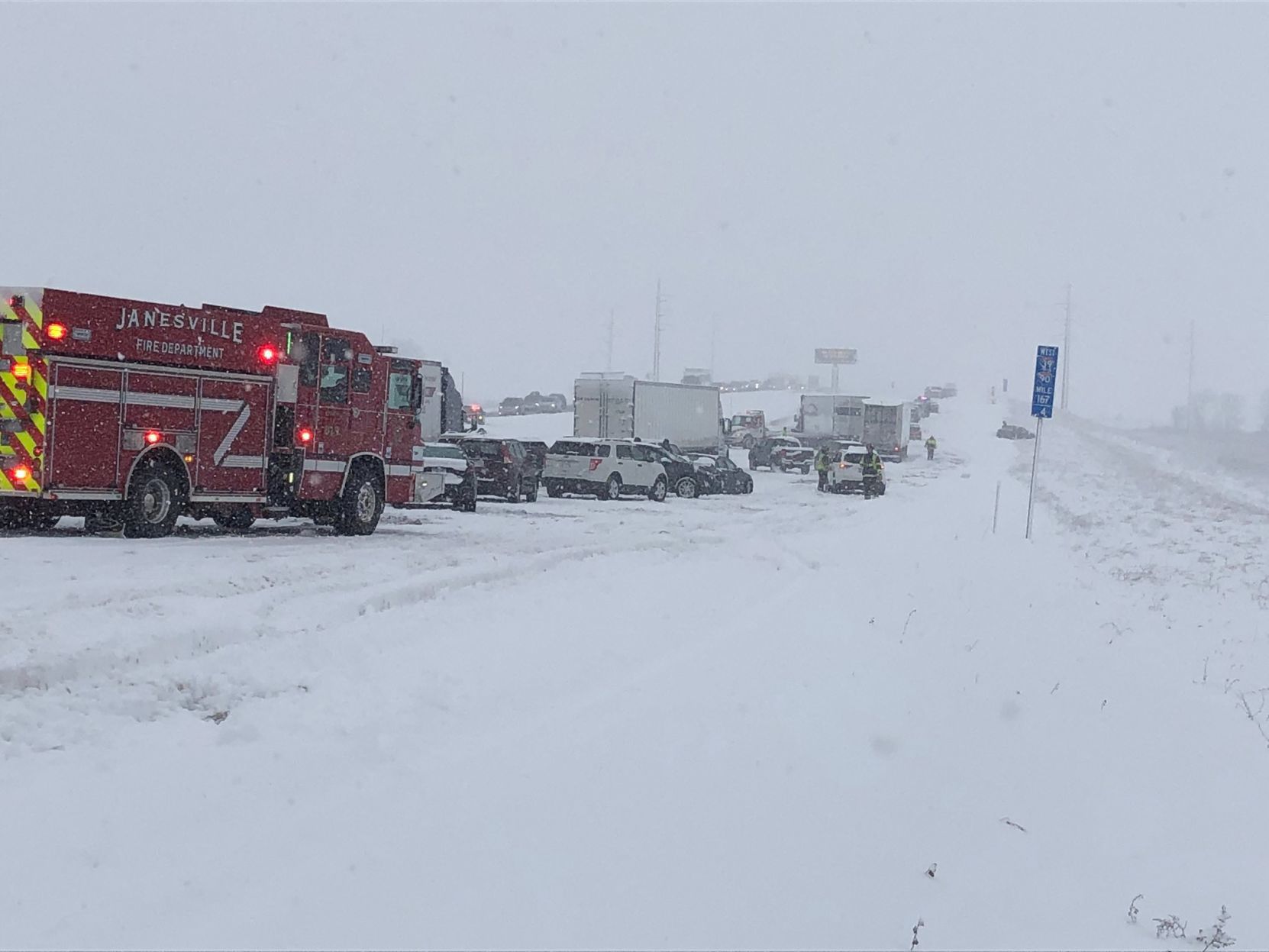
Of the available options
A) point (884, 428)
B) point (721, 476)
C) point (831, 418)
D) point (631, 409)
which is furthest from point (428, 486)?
point (831, 418)

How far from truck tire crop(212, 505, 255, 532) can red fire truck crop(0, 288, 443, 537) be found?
33 millimetres

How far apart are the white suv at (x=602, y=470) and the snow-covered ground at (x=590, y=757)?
1771 centimetres

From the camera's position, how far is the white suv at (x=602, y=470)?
113 feet

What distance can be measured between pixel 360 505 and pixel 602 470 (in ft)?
48.2

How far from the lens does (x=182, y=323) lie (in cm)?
1767

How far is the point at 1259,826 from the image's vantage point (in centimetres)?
950

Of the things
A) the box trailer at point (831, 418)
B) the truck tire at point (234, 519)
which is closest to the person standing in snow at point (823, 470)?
the box trailer at point (831, 418)

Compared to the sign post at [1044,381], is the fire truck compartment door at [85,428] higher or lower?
lower

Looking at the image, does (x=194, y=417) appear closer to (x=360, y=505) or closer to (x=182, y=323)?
(x=182, y=323)

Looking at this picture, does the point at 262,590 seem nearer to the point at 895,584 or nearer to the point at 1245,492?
the point at 895,584

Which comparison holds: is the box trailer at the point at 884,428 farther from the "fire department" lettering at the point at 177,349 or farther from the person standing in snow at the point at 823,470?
the "fire department" lettering at the point at 177,349

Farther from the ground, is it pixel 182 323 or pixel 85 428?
pixel 182 323

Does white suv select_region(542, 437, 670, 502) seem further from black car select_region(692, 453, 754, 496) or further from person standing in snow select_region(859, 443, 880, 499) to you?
person standing in snow select_region(859, 443, 880, 499)

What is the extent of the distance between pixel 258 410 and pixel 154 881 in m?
13.8
